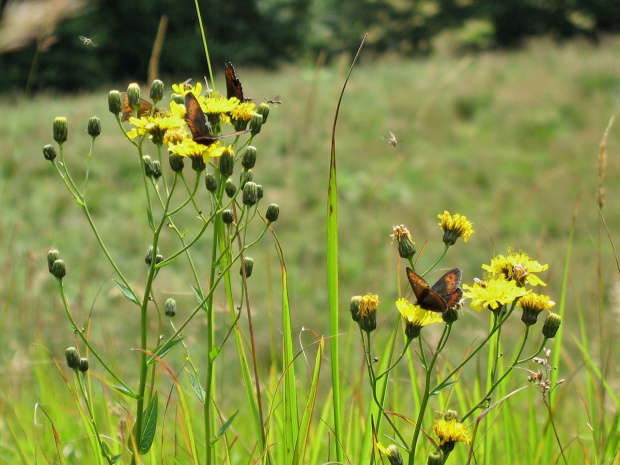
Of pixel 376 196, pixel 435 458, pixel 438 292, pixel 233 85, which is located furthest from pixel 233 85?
pixel 376 196

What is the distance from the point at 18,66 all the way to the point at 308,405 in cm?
Answer: 2000

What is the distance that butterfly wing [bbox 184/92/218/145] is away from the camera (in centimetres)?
113

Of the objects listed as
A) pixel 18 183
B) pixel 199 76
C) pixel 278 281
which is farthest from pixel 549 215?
pixel 199 76

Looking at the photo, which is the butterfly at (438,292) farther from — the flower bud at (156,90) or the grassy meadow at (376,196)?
the grassy meadow at (376,196)

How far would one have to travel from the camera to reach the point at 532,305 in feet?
3.87

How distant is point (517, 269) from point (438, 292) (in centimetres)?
14

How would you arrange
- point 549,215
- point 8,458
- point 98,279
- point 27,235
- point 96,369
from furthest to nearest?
point 549,215
point 27,235
point 98,279
point 96,369
point 8,458

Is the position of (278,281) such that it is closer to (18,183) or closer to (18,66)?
(18,183)

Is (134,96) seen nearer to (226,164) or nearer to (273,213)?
(226,164)

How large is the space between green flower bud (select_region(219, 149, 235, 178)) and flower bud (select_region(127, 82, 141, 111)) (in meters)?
0.22

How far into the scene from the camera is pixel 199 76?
2103cm

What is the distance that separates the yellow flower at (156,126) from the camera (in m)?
1.23

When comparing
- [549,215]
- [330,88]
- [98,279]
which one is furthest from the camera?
[330,88]

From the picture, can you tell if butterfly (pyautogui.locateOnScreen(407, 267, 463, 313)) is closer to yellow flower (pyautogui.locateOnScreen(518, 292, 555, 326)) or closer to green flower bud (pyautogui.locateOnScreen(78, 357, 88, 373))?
yellow flower (pyautogui.locateOnScreen(518, 292, 555, 326))
